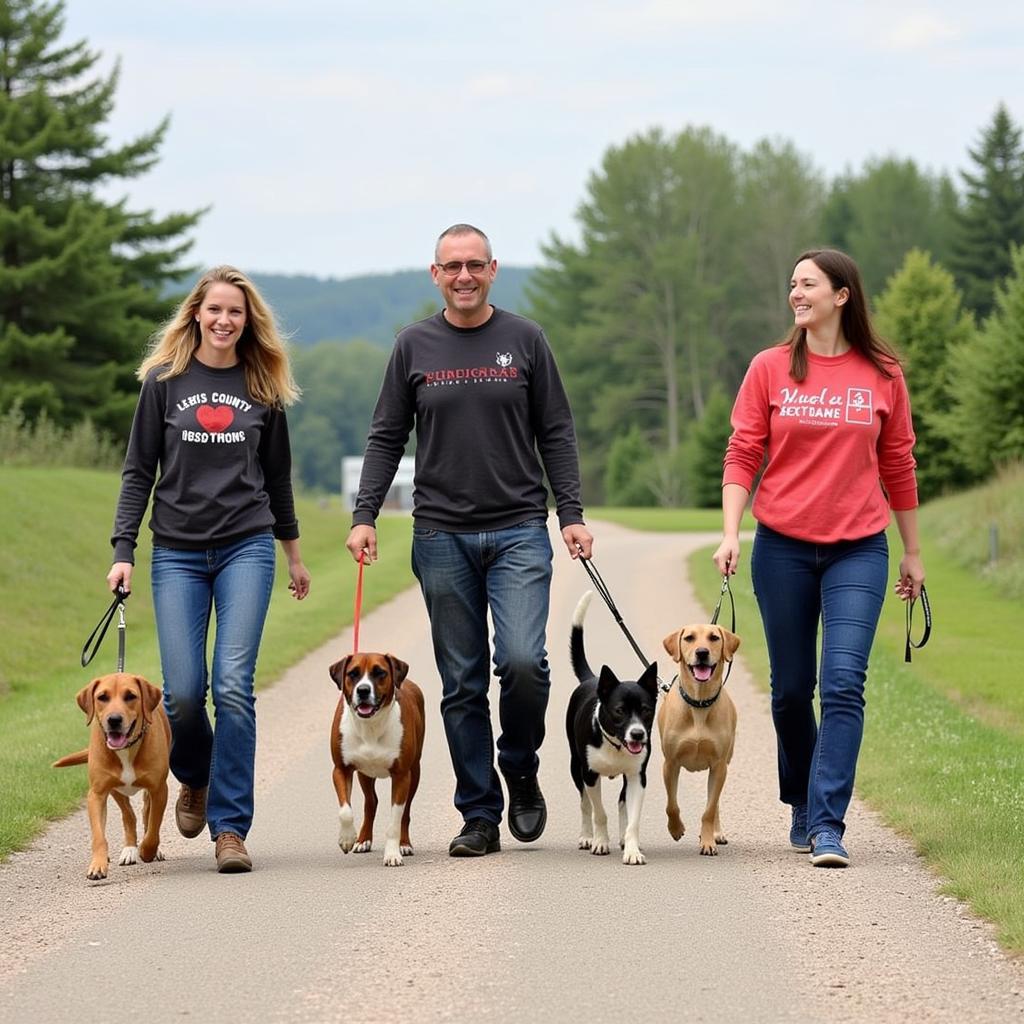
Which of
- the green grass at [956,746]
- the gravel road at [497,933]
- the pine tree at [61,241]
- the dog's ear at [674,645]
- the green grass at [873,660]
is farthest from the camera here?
the pine tree at [61,241]

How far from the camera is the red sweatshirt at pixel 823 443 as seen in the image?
786 cm

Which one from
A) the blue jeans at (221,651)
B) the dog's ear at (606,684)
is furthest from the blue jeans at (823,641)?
the blue jeans at (221,651)

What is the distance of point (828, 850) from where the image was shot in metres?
7.66

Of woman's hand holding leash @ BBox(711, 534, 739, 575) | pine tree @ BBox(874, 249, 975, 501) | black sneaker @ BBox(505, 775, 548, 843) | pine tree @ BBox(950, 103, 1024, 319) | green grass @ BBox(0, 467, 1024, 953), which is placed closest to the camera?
woman's hand holding leash @ BBox(711, 534, 739, 575)

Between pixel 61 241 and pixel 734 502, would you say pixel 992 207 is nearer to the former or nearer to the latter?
pixel 61 241

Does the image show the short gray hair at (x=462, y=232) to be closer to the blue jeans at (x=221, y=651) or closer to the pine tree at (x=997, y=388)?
the blue jeans at (x=221, y=651)

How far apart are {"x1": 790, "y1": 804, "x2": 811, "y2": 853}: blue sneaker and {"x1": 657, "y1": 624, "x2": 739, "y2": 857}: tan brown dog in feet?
1.18

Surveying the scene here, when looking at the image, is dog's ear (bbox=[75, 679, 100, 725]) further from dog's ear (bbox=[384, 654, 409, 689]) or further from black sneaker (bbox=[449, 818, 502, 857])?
black sneaker (bbox=[449, 818, 502, 857])

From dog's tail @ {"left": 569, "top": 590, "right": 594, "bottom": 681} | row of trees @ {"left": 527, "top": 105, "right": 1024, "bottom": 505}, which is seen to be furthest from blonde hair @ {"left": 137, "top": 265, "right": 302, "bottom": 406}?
row of trees @ {"left": 527, "top": 105, "right": 1024, "bottom": 505}

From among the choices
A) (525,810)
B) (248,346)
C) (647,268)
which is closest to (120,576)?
(248,346)

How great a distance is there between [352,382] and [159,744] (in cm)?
18821

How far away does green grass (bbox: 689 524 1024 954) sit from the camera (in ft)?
24.1

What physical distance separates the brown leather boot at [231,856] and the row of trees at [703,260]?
2820 inches

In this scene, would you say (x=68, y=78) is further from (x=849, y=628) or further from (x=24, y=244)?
(x=849, y=628)
